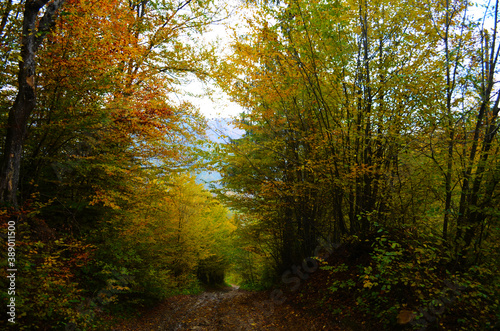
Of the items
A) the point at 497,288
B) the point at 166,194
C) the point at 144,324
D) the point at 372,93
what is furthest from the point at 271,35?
the point at 144,324

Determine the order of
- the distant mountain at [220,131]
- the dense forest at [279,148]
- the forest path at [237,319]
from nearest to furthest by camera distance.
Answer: the dense forest at [279,148]
the forest path at [237,319]
the distant mountain at [220,131]

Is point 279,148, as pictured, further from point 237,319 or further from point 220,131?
point 237,319

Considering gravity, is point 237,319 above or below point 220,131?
below

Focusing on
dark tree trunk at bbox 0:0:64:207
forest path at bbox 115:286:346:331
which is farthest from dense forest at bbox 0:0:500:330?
forest path at bbox 115:286:346:331

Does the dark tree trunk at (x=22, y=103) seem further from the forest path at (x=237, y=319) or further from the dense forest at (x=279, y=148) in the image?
the forest path at (x=237, y=319)

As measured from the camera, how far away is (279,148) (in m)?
9.44

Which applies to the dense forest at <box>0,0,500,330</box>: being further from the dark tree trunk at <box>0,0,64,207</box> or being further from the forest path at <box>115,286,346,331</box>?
the forest path at <box>115,286,346,331</box>

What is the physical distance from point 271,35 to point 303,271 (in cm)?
831

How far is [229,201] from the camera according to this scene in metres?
10.6

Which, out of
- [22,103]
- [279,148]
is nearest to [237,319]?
[279,148]

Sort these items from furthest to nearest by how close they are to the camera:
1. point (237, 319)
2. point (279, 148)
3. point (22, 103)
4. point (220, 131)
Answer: point (279, 148), point (237, 319), point (220, 131), point (22, 103)

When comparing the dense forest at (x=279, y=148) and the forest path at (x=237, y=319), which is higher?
the dense forest at (x=279, y=148)

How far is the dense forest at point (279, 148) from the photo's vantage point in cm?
434

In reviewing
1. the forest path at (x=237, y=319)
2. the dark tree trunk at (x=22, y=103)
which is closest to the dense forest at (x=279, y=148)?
the dark tree trunk at (x=22, y=103)
